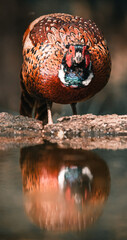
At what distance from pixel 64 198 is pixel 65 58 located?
1.52 m

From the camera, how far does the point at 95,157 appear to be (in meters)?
1.25

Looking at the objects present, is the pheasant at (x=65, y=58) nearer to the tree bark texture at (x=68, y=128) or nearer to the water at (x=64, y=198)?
the tree bark texture at (x=68, y=128)

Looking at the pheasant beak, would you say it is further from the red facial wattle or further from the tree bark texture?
the tree bark texture

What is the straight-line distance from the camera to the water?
23.8 inches

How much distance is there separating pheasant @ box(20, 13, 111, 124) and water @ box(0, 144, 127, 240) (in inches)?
40.7

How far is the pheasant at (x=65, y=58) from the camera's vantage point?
218 centimetres

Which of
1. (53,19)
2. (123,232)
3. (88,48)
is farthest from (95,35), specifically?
(123,232)

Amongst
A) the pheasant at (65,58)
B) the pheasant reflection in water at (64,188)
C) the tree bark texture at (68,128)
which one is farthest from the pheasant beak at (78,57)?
the pheasant reflection in water at (64,188)

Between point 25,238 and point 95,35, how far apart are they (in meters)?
1.87

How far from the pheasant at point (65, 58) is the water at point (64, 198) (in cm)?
103

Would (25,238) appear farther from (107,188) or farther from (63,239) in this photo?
(107,188)

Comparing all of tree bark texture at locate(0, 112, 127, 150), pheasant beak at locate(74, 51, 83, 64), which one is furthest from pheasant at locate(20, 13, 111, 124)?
tree bark texture at locate(0, 112, 127, 150)

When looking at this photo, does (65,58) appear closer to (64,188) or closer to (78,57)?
(78,57)

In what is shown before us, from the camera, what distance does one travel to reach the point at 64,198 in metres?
0.77
